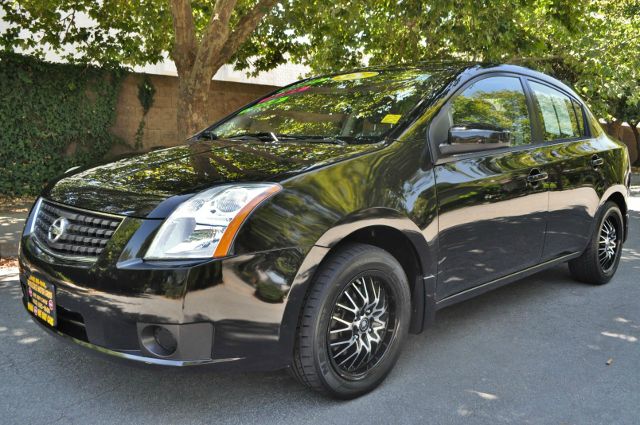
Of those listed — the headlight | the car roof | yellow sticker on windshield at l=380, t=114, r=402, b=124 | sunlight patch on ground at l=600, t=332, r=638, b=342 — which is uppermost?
the car roof

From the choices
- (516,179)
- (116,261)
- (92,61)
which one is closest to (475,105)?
(516,179)

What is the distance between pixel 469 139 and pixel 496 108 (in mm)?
713

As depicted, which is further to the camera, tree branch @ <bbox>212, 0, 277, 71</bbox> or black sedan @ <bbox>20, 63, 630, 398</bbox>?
tree branch @ <bbox>212, 0, 277, 71</bbox>

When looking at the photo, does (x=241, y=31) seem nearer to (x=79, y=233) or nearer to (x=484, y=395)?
(x=79, y=233)

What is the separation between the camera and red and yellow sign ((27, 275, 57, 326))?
282 centimetres

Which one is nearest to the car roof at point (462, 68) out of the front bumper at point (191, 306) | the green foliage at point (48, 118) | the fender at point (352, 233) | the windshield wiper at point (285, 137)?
the windshield wiper at point (285, 137)

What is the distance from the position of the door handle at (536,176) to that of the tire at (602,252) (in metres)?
1.21

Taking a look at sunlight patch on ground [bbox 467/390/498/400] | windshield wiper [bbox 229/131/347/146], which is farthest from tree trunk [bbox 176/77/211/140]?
sunlight patch on ground [bbox 467/390/498/400]

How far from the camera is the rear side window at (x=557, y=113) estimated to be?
4.39 metres

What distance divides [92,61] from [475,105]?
31.2 feet

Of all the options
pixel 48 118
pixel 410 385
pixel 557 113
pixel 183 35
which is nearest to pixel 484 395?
pixel 410 385

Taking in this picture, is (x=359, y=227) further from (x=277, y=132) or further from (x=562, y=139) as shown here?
(x=562, y=139)

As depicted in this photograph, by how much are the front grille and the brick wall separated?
8.86 meters

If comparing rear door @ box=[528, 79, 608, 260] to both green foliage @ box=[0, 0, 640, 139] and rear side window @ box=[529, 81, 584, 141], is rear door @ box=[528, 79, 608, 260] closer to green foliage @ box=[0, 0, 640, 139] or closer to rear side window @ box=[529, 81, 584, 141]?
rear side window @ box=[529, 81, 584, 141]
